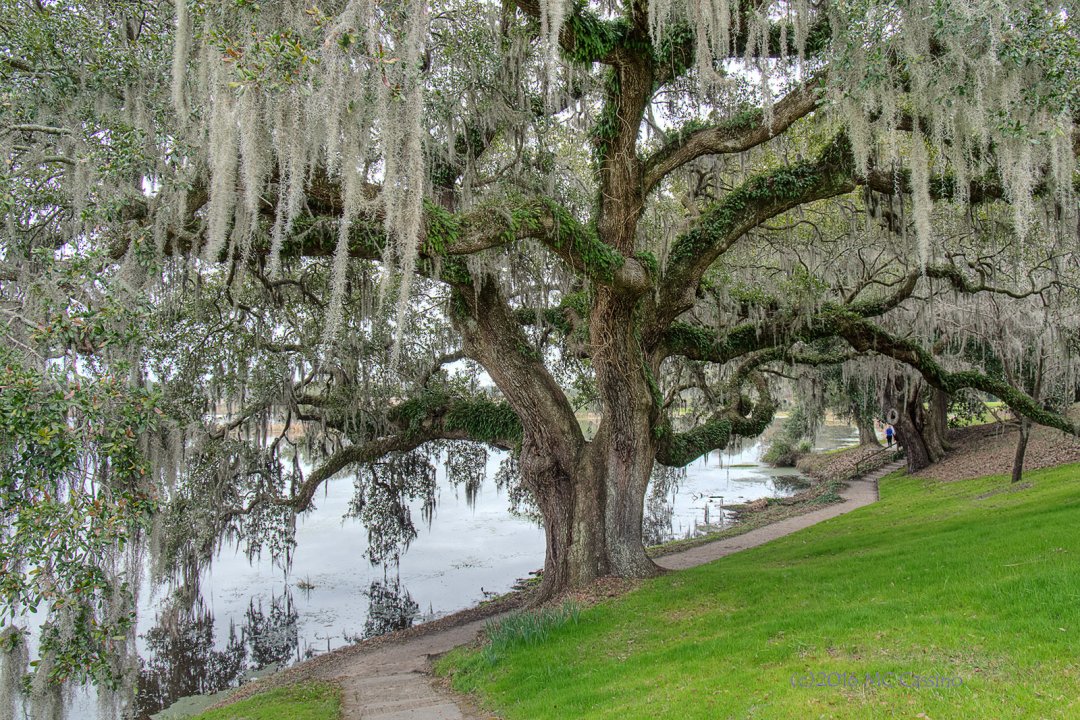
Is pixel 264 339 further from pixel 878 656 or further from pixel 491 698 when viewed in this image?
pixel 878 656

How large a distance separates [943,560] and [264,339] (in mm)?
7604

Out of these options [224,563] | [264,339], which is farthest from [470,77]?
[224,563]

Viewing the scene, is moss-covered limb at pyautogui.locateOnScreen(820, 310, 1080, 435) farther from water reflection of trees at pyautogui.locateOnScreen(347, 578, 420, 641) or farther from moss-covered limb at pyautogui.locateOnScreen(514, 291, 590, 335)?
water reflection of trees at pyautogui.locateOnScreen(347, 578, 420, 641)

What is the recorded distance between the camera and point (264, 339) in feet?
26.3

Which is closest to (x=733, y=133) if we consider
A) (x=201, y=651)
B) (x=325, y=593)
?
(x=201, y=651)

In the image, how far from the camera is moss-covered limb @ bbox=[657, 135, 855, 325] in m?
6.48

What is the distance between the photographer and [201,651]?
9.83 metres

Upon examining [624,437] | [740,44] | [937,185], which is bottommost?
[624,437]

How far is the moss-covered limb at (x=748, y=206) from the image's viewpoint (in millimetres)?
6480

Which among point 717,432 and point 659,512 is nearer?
point 717,432

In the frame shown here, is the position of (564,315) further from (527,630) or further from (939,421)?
(939,421)

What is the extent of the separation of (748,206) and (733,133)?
0.81 m

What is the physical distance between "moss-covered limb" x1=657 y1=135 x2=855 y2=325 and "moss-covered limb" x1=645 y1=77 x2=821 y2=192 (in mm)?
543

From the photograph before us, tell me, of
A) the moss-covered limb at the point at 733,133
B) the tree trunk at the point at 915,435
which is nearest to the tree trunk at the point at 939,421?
the tree trunk at the point at 915,435
